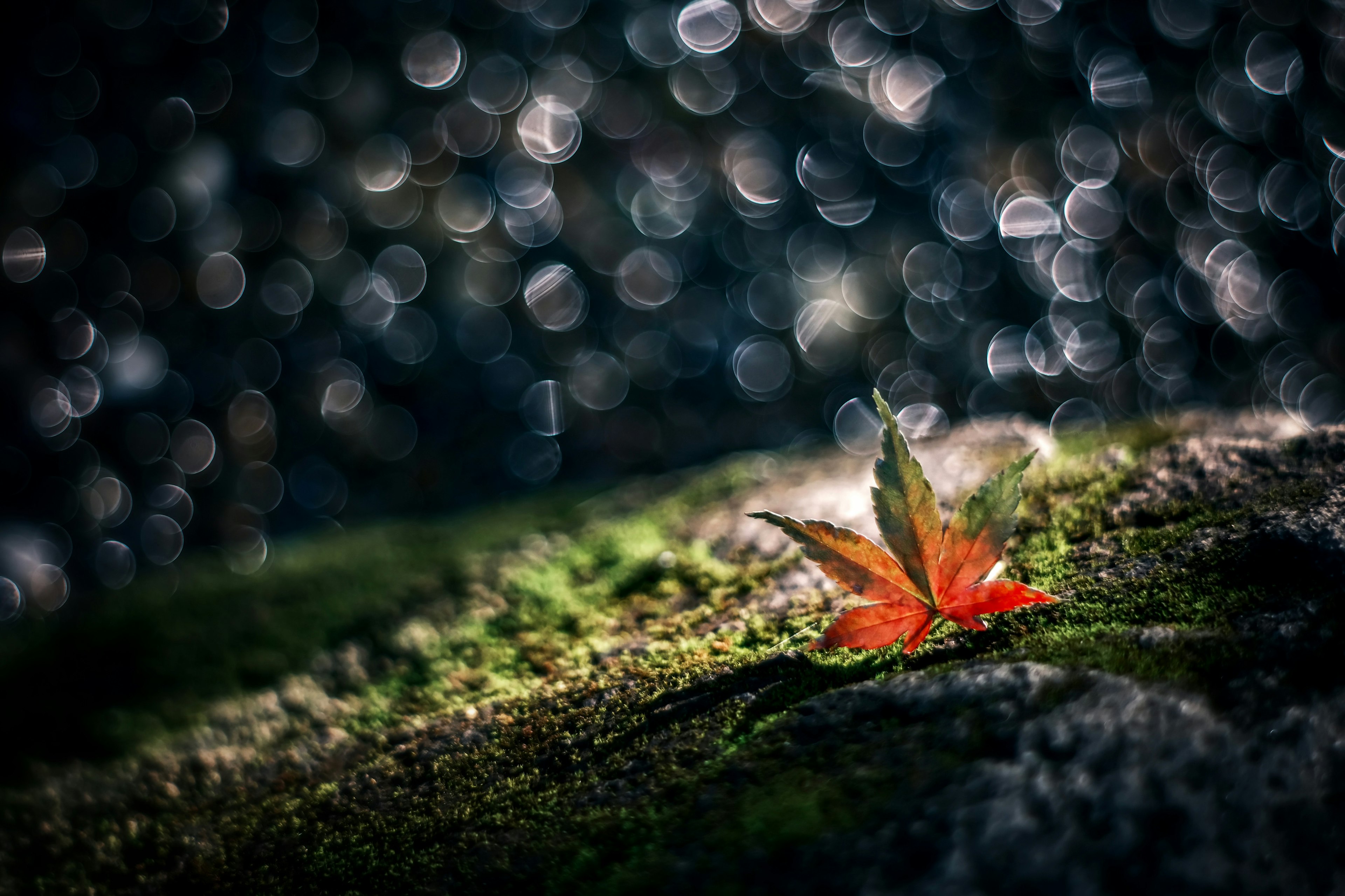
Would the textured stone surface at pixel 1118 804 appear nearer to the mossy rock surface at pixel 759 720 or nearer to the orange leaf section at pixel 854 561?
the mossy rock surface at pixel 759 720

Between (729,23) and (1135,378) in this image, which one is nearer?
(1135,378)

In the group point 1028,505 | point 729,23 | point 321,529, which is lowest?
point 321,529

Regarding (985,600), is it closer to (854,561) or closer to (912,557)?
(912,557)

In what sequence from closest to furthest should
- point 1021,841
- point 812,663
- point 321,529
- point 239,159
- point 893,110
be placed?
point 1021,841 → point 812,663 → point 321,529 → point 239,159 → point 893,110

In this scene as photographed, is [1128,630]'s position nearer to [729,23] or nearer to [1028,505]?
[1028,505]

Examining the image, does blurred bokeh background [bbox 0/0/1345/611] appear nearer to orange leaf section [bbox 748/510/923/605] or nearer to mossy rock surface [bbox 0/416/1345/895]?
mossy rock surface [bbox 0/416/1345/895]

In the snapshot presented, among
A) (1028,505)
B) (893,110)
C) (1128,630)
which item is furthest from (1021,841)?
(893,110)

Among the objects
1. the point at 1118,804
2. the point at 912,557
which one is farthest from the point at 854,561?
the point at 1118,804

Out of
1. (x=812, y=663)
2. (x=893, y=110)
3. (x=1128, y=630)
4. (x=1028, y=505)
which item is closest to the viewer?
(x=1128, y=630)

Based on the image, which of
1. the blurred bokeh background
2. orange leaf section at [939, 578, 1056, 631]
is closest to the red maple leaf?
orange leaf section at [939, 578, 1056, 631]
